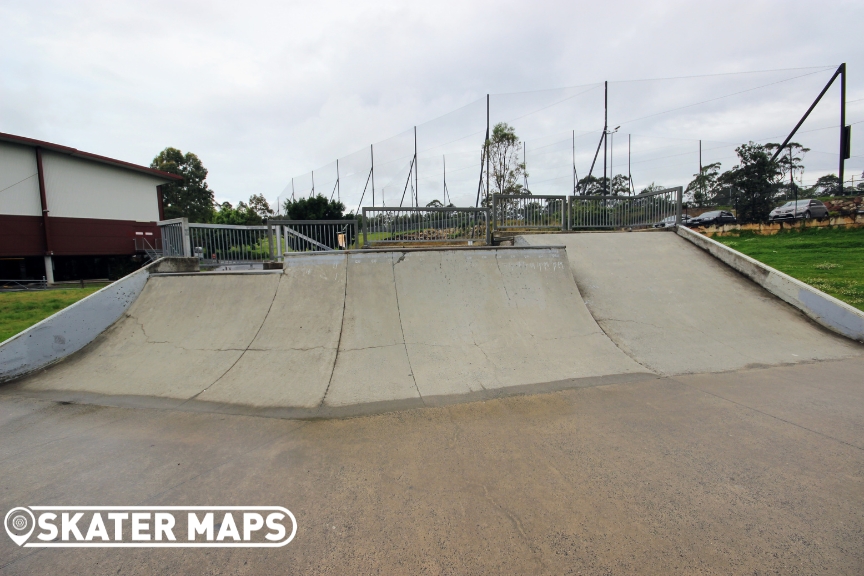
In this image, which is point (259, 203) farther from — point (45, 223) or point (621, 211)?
point (621, 211)

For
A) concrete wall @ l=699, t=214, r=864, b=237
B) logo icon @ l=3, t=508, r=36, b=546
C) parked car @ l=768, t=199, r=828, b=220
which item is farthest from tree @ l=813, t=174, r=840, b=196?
logo icon @ l=3, t=508, r=36, b=546

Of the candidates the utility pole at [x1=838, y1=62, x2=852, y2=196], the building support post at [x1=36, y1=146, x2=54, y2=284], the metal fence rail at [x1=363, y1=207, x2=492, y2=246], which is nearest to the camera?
the metal fence rail at [x1=363, y1=207, x2=492, y2=246]

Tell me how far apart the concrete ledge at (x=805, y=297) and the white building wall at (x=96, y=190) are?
95.1 ft

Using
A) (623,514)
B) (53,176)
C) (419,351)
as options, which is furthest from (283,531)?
(53,176)

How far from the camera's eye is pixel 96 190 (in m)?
21.2

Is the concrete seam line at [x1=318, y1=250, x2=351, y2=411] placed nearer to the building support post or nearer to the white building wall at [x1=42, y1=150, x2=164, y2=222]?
the building support post

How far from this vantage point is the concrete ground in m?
1.99

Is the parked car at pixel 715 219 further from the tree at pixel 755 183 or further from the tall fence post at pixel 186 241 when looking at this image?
the tall fence post at pixel 186 241

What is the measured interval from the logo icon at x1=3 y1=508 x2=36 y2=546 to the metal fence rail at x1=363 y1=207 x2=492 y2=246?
21.8 ft

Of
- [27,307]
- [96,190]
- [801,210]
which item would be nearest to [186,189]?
[96,190]

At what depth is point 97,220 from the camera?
2116 centimetres

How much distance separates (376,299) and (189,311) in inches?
131

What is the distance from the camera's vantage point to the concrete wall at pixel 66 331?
17.9 ft

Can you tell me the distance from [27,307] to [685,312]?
43.3ft
